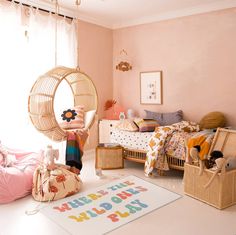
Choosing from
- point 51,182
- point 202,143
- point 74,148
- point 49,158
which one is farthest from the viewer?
point 74,148

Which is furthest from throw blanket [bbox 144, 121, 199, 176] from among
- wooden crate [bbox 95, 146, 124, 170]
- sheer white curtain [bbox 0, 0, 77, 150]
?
sheer white curtain [bbox 0, 0, 77, 150]

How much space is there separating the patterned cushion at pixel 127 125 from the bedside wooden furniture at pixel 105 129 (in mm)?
349

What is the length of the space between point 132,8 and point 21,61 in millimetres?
2021

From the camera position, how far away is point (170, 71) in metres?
4.42

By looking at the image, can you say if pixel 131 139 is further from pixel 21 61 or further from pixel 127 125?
pixel 21 61

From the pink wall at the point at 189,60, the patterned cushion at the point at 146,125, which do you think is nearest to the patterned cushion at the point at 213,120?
the pink wall at the point at 189,60

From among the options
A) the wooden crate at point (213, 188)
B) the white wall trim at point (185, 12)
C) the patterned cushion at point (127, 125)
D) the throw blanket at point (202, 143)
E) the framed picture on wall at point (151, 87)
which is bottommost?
the wooden crate at point (213, 188)

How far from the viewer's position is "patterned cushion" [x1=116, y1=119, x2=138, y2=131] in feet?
13.5

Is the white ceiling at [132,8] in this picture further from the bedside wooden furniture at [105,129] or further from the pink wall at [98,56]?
the bedside wooden furniture at [105,129]

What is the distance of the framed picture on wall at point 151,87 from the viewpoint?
4.57m

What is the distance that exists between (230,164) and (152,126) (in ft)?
4.91

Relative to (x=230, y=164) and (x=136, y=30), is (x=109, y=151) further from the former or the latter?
(x=136, y=30)

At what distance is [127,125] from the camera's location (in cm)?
420

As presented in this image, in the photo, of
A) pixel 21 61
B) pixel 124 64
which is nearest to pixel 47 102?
pixel 21 61
